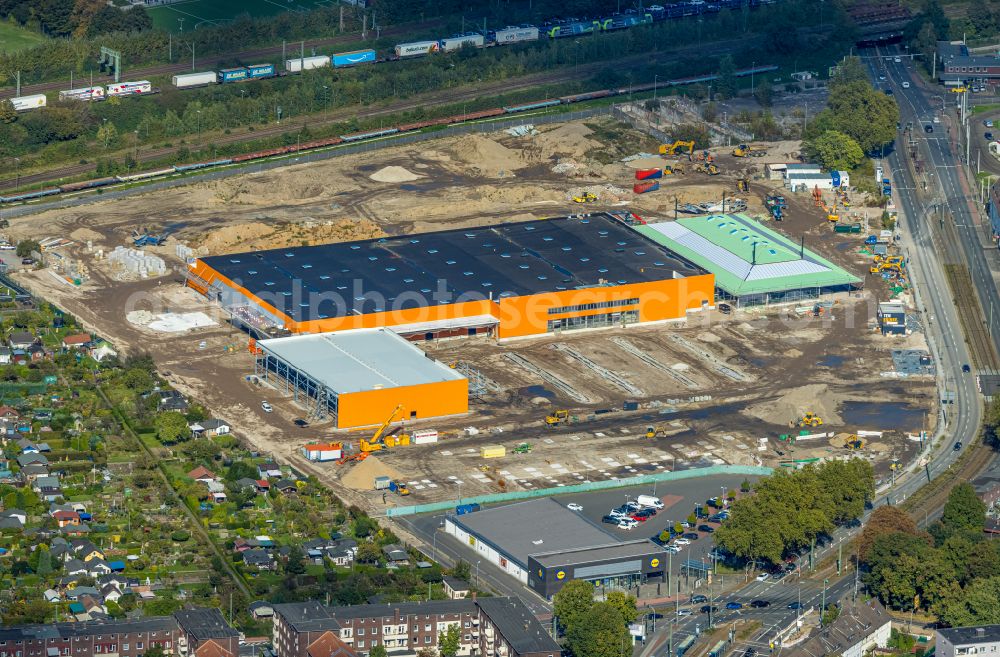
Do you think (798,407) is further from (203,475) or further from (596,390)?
(203,475)

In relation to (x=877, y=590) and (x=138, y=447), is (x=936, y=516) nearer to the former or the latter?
(x=877, y=590)

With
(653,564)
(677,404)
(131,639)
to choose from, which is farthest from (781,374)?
(131,639)

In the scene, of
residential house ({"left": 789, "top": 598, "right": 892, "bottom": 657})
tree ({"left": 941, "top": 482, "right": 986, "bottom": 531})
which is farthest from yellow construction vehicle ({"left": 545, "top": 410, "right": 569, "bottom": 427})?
residential house ({"left": 789, "top": 598, "right": 892, "bottom": 657})

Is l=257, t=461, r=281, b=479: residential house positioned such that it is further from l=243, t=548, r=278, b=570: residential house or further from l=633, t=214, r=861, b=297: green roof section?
l=633, t=214, r=861, b=297: green roof section

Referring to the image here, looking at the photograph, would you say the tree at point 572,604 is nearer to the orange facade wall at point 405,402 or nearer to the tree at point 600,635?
the tree at point 600,635

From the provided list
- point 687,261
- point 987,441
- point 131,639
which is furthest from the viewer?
point 687,261

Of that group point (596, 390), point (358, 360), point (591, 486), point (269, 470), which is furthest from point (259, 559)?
point (596, 390)
